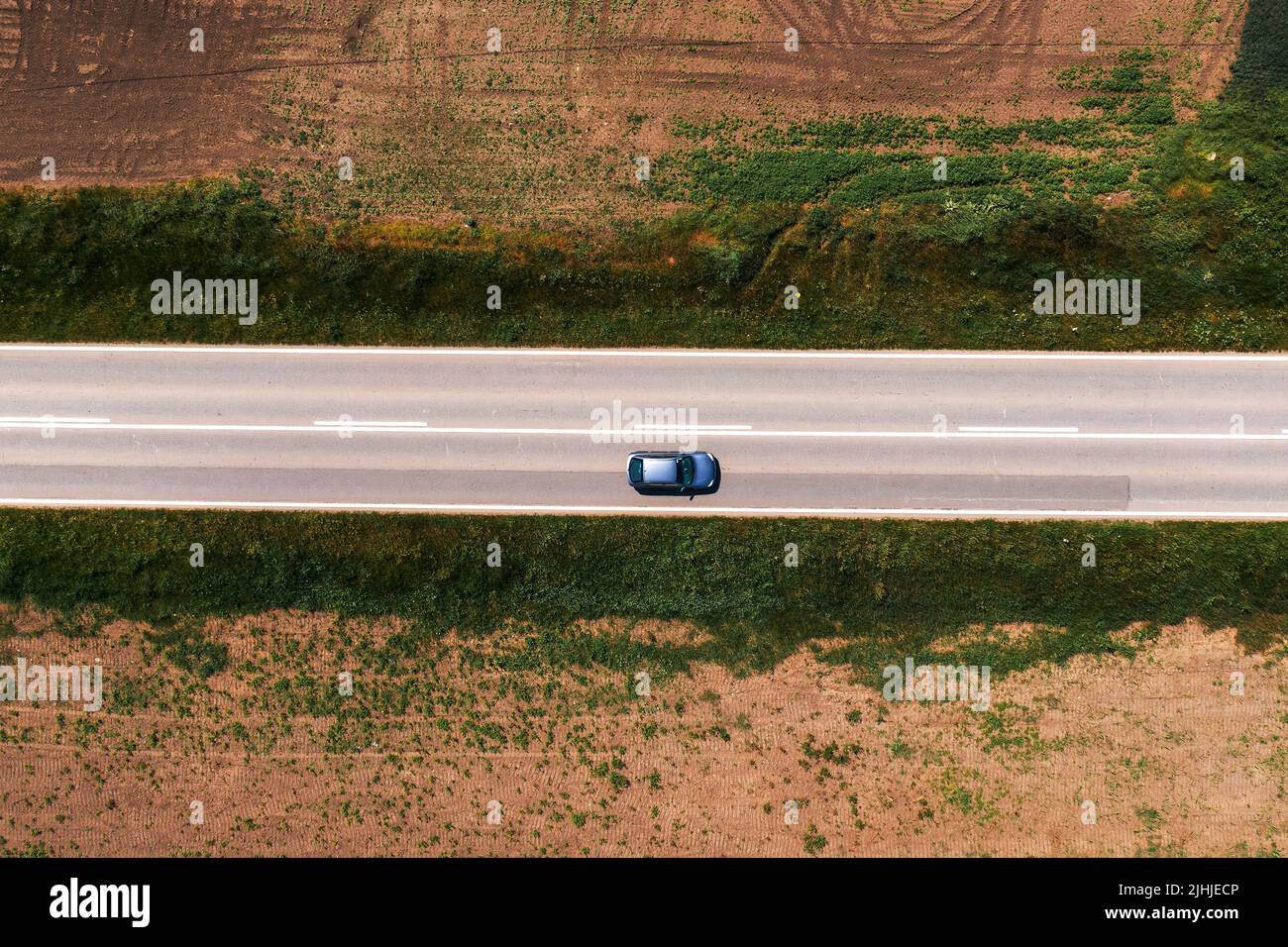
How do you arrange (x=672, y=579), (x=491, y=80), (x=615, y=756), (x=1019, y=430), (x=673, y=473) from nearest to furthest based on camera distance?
(x=673, y=473) < (x=615, y=756) < (x=672, y=579) < (x=1019, y=430) < (x=491, y=80)

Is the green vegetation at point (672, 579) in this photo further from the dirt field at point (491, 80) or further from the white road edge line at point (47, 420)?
the dirt field at point (491, 80)

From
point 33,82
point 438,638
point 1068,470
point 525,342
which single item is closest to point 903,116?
point 1068,470

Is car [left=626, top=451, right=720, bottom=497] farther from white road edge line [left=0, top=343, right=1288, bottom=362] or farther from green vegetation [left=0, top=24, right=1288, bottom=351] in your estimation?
green vegetation [left=0, top=24, right=1288, bottom=351]

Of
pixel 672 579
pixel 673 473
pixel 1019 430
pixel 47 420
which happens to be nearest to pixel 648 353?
pixel 673 473

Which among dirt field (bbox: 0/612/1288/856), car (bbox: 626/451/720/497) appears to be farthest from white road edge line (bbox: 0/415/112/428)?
car (bbox: 626/451/720/497)

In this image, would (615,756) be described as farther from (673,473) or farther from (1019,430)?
(1019,430)

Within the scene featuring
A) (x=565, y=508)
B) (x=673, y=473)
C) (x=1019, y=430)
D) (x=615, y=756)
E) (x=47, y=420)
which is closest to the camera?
(x=673, y=473)

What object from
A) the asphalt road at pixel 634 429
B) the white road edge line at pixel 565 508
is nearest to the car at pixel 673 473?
the asphalt road at pixel 634 429

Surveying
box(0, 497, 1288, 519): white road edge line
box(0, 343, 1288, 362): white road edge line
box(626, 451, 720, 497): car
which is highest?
box(0, 343, 1288, 362): white road edge line
